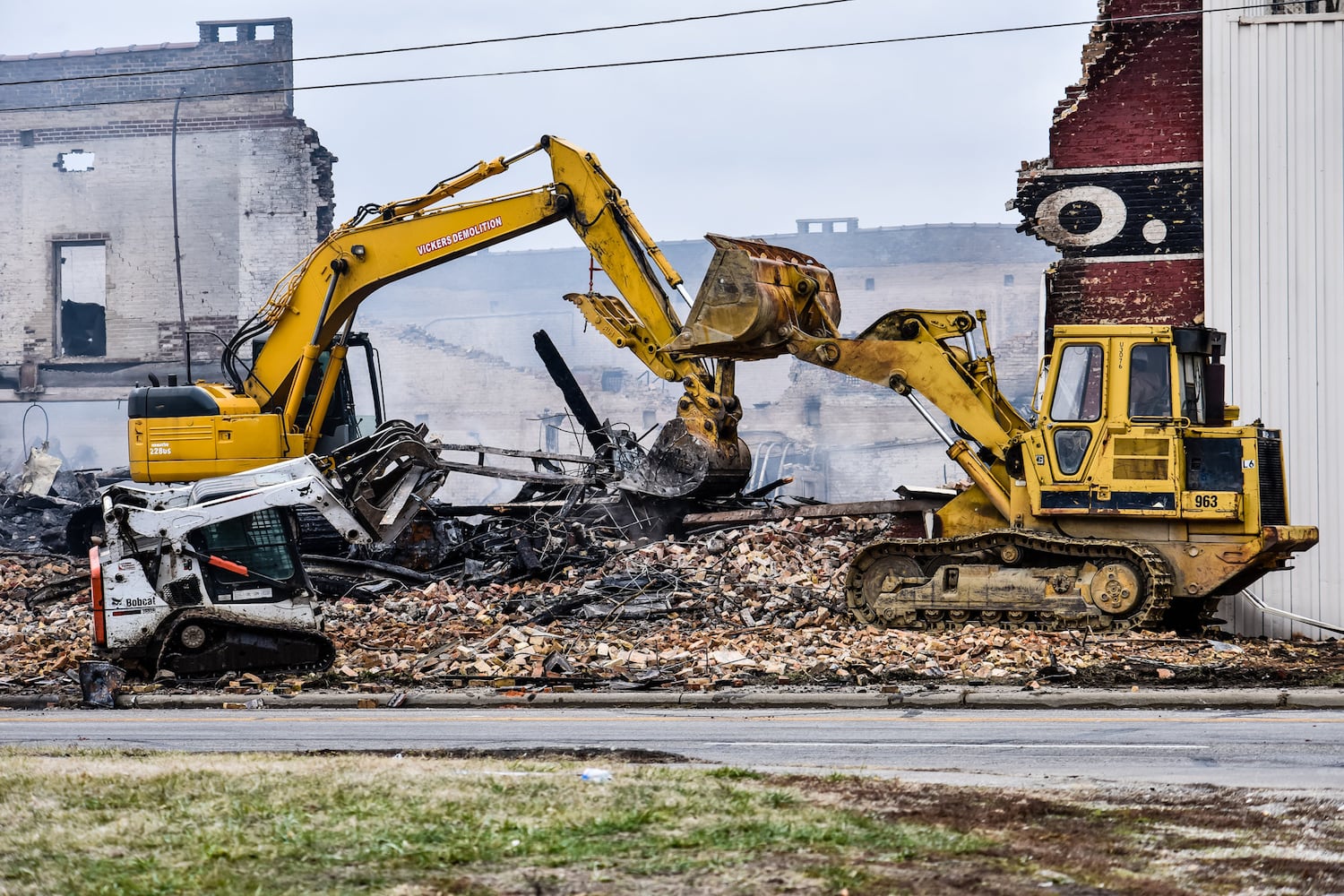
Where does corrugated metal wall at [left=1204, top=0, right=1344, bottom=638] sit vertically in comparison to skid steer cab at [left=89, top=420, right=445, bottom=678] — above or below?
above

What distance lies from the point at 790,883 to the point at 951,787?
89.9 inches

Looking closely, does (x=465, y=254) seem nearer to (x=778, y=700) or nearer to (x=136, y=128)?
(x=778, y=700)

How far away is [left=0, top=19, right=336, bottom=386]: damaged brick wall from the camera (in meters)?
36.5

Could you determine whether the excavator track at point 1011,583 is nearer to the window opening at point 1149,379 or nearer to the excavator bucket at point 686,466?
the window opening at point 1149,379

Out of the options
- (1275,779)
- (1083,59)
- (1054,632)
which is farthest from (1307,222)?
(1275,779)

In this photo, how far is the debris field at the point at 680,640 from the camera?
42.1ft

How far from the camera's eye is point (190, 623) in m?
13.4

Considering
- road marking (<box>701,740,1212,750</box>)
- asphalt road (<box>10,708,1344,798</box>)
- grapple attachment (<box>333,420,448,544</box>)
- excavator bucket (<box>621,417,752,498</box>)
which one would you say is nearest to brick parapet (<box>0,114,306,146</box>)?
excavator bucket (<box>621,417,752,498</box>)

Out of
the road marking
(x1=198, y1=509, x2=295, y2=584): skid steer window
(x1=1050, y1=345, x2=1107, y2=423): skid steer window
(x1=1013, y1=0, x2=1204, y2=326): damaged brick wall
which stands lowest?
the road marking

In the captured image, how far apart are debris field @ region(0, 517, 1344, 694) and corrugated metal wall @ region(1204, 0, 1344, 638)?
1.65 metres

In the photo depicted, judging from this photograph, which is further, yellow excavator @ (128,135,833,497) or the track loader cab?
yellow excavator @ (128,135,833,497)

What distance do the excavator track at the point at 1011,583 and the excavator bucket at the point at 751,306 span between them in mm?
2568

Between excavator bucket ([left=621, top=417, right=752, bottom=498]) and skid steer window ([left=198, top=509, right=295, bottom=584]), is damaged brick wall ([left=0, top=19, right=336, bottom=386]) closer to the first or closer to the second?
excavator bucket ([left=621, top=417, right=752, bottom=498])

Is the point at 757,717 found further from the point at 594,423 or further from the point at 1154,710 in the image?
the point at 594,423
